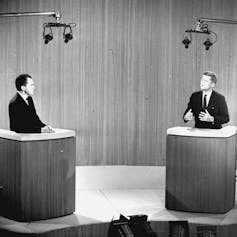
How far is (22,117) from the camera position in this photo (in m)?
5.76

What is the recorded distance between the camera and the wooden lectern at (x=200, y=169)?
6.02 meters

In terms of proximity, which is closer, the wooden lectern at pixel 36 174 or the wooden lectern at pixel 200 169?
the wooden lectern at pixel 36 174

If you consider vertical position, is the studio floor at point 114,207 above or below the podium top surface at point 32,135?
below

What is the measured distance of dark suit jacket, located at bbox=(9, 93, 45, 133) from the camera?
577cm

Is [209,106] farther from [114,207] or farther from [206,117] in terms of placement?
[114,207]

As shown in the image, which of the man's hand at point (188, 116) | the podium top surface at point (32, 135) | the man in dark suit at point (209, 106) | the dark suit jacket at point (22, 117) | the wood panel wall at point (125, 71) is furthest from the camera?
the wood panel wall at point (125, 71)

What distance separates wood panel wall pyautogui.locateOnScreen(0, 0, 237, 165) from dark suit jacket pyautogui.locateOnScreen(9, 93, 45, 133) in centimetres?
→ 132

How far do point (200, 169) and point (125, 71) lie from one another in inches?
73.6

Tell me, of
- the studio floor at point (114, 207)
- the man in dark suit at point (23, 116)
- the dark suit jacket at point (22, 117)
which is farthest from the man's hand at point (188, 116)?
the dark suit jacket at point (22, 117)

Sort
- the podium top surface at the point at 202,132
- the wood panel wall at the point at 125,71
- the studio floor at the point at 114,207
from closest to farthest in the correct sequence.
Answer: the studio floor at the point at 114,207
the podium top surface at the point at 202,132
the wood panel wall at the point at 125,71

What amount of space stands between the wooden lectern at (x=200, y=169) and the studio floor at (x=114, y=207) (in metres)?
0.14

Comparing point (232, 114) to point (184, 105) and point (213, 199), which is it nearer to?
point (184, 105)

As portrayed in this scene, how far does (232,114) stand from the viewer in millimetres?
7387

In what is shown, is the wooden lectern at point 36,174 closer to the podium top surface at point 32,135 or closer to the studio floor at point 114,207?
the podium top surface at point 32,135
